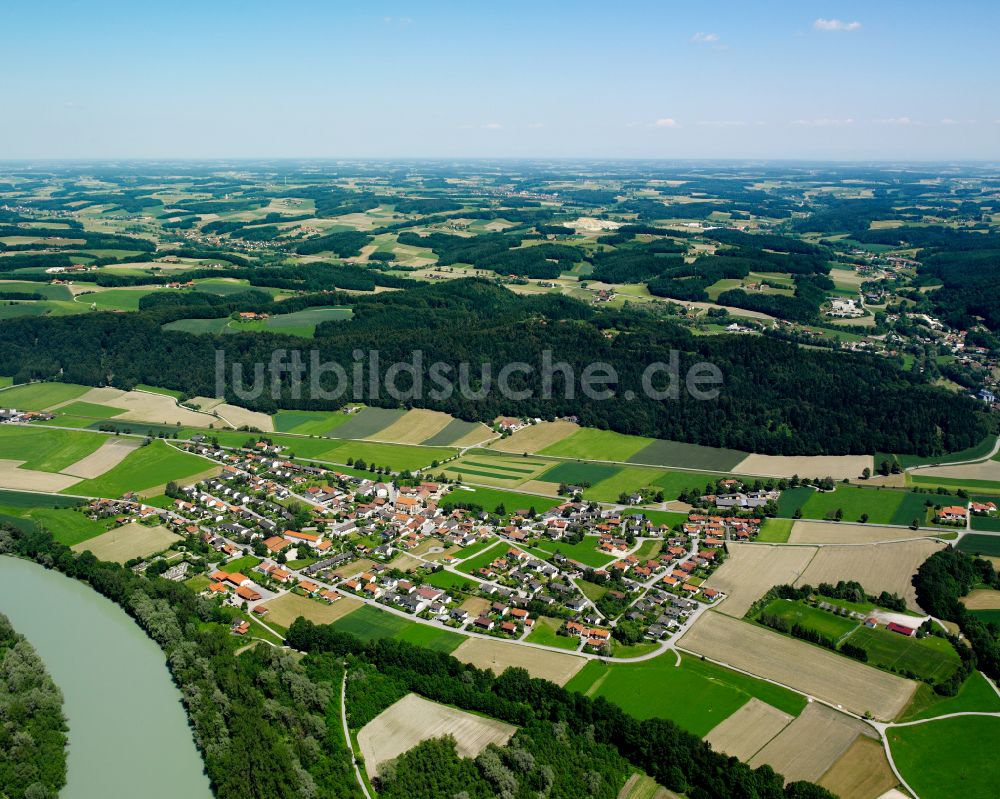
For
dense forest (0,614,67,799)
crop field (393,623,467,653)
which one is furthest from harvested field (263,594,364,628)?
dense forest (0,614,67,799)

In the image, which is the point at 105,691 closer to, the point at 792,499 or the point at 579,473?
the point at 579,473

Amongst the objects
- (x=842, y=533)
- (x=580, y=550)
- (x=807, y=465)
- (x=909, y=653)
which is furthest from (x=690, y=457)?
(x=909, y=653)

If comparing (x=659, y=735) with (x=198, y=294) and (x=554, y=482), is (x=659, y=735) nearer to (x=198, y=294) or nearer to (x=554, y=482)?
(x=554, y=482)

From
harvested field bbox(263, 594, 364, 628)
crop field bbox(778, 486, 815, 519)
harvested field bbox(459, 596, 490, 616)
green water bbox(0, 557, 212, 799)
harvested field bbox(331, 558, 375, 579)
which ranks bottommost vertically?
green water bbox(0, 557, 212, 799)

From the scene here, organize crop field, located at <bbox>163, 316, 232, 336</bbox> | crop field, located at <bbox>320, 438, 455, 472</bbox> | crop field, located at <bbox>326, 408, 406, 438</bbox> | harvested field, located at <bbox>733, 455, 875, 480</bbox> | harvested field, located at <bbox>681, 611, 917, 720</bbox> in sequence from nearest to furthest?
harvested field, located at <bbox>681, 611, 917, 720</bbox> → harvested field, located at <bbox>733, 455, 875, 480</bbox> → crop field, located at <bbox>320, 438, 455, 472</bbox> → crop field, located at <bbox>326, 408, 406, 438</bbox> → crop field, located at <bbox>163, 316, 232, 336</bbox>

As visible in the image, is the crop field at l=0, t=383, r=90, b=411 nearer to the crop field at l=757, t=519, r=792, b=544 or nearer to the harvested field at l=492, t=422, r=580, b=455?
the harvested field at l=492, t=422, r=580, b=455

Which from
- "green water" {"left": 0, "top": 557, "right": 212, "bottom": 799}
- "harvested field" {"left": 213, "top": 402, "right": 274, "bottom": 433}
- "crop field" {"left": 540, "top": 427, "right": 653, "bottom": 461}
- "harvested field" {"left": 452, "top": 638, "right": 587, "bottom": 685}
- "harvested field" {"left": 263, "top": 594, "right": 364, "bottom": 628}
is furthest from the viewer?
"harvested field" {"left": 213, "top": 402, "right": 274, "bottom": 433}

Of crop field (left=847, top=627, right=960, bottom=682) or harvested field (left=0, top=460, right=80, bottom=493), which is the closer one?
crop field (left=847, top=627, right=960, bottom=682)
